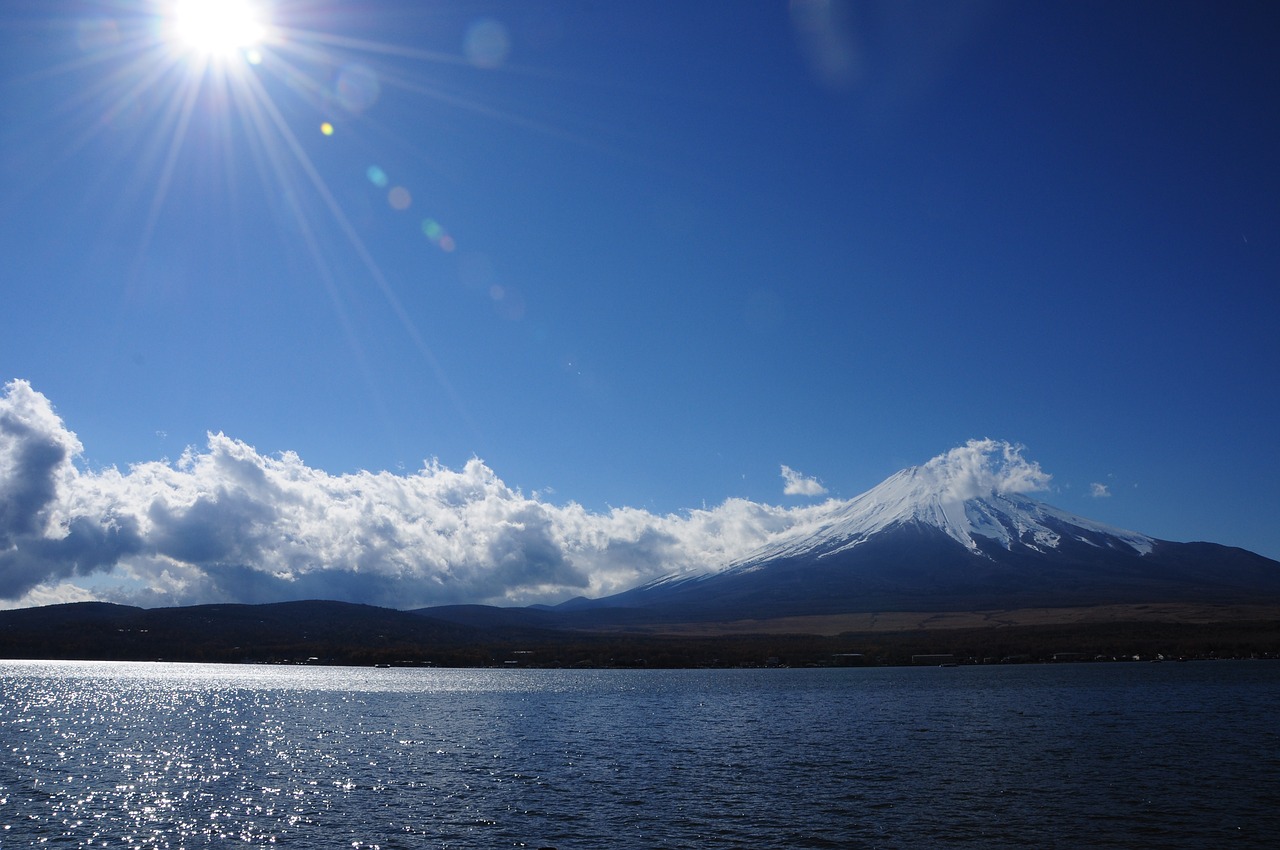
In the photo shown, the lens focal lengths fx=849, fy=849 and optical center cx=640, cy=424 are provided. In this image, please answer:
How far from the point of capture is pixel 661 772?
39688 millimetres

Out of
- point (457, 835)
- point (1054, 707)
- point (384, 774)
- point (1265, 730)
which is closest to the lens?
point (457, 835)

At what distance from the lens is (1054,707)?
67.6 metres

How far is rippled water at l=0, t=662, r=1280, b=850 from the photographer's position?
27841 mm

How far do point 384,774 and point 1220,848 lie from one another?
32551mm

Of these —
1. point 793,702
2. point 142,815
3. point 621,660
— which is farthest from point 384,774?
point 621,660

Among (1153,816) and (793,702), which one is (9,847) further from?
(793,702)

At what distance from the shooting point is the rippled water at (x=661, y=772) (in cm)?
2784

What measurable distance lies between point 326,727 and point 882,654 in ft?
406

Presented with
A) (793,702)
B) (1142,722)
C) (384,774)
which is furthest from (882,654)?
(384,774)

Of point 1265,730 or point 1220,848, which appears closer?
point 1220,848

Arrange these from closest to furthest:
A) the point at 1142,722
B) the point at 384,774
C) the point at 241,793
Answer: the point at 241,793
the point at 384,774
the point at 1142,722

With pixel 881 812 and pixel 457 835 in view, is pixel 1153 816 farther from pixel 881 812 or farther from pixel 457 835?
pixel 457 835

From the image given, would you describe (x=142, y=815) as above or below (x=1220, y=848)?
above

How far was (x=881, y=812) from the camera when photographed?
30406 mm
